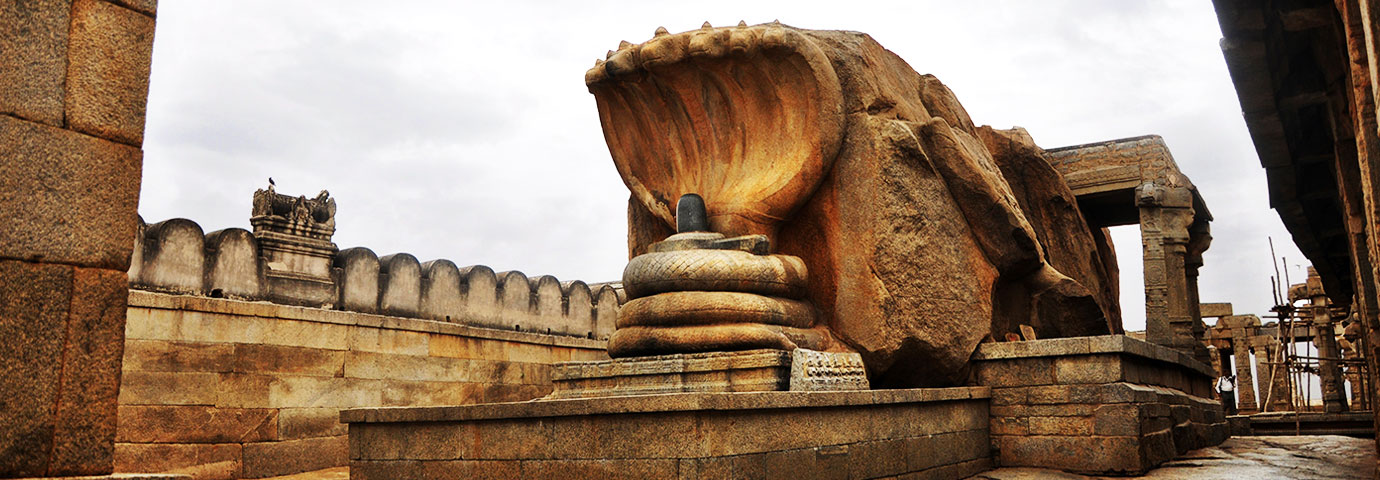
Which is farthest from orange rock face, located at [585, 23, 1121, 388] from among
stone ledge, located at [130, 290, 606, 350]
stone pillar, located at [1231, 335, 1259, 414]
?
stone pillar, located at [1231, 335, 1259, 414]

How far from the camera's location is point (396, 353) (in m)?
9.54

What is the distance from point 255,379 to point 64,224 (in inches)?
209

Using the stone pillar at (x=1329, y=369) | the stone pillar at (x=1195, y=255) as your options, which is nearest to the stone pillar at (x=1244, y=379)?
the stone pillar at (x=1329, y=369)

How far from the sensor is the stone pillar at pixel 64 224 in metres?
3.23

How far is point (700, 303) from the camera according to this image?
6.52m

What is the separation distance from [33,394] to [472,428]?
2.70 m

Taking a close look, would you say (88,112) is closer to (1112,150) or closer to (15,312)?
(15,312)

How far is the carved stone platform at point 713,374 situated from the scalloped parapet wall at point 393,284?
3492mm

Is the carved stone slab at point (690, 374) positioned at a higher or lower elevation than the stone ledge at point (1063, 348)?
lower

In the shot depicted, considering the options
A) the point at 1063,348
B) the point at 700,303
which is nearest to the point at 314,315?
the point at 700,303

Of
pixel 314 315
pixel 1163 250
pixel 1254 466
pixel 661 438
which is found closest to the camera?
pixel 661 438

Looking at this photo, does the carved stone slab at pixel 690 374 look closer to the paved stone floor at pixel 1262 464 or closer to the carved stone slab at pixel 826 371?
the carved stone slab at pixel 826 371

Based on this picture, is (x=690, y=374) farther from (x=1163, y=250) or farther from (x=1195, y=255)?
(x=1195, y=255)

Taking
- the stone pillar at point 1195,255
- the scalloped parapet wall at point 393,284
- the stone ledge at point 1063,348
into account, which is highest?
the stone pillar at point 1195,255
